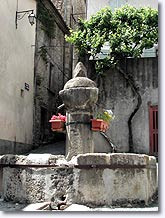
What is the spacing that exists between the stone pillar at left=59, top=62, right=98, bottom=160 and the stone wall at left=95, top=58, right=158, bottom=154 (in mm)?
5452

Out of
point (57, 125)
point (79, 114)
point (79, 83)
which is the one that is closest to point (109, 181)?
point (79, 114)

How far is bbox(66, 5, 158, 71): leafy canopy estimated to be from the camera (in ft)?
35.6

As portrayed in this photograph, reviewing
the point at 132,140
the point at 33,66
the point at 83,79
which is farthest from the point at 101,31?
the point at 83,79

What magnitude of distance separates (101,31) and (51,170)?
766 centimetres

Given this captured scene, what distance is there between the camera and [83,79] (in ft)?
17.3

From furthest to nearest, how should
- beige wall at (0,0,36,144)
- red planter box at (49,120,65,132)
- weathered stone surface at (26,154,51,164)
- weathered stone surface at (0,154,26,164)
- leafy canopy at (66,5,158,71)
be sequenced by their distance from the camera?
leafy canopy at (66,5,158,71) → beige wall at (0,0,36,144) → red planter box at (49,120,65,132) → weathered stone surface at (0,154,26,164) → weathered stone surface at (26,154,51,164)

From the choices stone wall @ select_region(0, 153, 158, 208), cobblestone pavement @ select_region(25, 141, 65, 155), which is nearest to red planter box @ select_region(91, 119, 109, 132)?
stone wall @ select_region(0, 153, 158, 208)

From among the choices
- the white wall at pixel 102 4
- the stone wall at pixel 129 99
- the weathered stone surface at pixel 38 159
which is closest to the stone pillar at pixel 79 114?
the weathered stone surface at pixel 38 159

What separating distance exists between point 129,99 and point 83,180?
7068 mm

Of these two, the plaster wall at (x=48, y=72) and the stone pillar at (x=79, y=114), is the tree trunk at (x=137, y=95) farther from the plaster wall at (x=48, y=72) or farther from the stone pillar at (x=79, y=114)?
the stone pillar at (x=79, y=114)

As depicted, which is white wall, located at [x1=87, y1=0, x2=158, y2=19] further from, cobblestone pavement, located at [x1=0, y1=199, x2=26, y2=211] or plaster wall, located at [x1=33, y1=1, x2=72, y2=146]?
cobblestone pavement, located at [x1=0, y1=199, x2=26, y2=211]

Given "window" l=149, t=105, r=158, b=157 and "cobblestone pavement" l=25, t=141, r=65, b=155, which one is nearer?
"window" l=149, t=105, r=158, b=157

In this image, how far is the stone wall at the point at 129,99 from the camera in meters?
10.8

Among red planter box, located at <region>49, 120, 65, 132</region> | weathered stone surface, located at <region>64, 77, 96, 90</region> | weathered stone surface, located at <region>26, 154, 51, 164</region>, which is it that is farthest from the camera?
red planter box, located at <region>49, 120, 65, 132</region>
